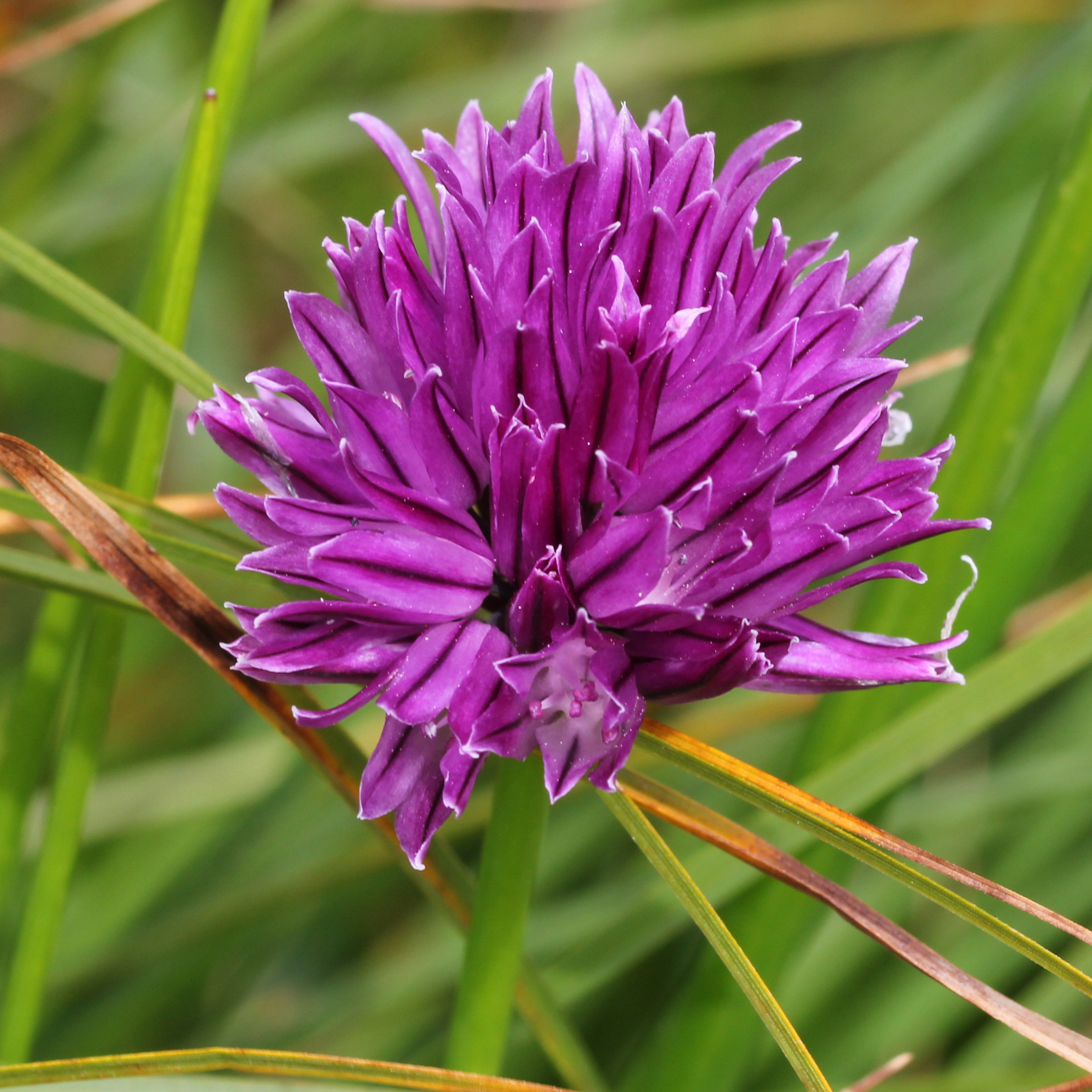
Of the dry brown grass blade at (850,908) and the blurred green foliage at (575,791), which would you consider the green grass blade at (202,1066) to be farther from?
the dry brown grass blade at (850,908)

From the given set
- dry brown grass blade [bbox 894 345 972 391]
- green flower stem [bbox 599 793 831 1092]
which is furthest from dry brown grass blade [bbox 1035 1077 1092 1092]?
dry brown grass blade [bbox 894 345 972 391]

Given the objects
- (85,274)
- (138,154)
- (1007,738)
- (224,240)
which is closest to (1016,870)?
(1007,738)

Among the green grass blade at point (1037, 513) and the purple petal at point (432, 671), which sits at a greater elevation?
the green grass blade at point (1037, 513)

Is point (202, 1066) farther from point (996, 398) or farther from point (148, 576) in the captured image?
point (996, 398)

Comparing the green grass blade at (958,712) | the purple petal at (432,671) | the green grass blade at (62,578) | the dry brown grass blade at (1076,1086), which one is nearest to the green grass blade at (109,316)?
the green grass blade at (62,578)

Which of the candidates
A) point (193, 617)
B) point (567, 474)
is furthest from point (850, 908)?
point (193, 617)

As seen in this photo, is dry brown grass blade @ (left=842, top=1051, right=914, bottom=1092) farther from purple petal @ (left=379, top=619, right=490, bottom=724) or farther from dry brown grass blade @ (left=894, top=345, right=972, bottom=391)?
dry brown grass blade @ (left=894, top=345, right=972, bottom=391)

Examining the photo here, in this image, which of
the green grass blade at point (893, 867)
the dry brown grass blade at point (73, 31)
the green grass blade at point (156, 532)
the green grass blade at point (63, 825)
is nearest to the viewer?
the green grass blade at point (893, 867)
